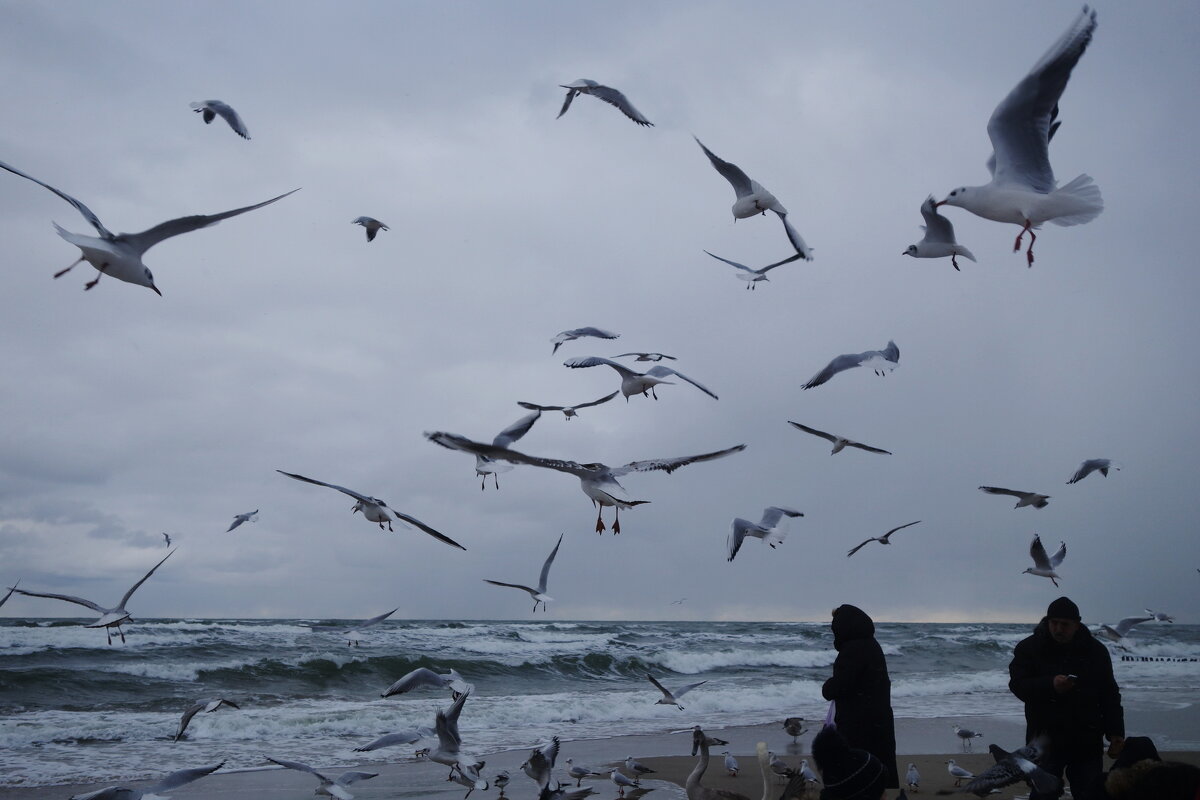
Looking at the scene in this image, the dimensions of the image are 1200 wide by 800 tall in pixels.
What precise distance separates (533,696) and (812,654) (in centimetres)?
1360

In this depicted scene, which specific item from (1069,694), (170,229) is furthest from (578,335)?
(1069,694)

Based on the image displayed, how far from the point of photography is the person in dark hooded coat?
195 inches

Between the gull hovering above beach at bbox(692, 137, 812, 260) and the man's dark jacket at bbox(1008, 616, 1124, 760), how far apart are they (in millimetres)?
4521

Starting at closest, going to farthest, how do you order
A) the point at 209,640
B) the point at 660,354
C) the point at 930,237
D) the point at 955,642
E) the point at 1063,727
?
the point at 1063,727
the point at 930,237
the point at 660,354
the point at 209,640
the point at 955,642

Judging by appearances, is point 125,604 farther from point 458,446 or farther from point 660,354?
point 458,446

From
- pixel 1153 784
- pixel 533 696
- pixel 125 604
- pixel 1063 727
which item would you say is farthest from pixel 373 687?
pixel 1153 784

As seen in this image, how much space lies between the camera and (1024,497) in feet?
33.4

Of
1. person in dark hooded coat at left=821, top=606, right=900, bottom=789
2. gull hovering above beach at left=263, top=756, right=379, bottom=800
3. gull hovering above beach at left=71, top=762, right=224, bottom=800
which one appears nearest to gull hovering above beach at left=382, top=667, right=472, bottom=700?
gull hovering above beach at left=263, top=756, right=379, bottom=800

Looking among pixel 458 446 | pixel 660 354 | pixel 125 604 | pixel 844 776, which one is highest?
pixel 660 354

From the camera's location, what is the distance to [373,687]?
54.6 feet

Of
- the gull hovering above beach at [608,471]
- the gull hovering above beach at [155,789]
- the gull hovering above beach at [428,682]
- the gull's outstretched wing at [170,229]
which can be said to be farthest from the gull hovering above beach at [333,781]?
the gull's outstretched wing at [170,229]

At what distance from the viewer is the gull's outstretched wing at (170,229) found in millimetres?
6789

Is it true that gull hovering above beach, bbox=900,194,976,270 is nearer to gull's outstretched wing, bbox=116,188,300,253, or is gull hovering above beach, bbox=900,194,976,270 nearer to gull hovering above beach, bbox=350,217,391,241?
gull's outstretched wing, bbox=116,188,300,253

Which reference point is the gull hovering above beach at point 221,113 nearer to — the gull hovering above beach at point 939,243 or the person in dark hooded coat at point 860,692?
the gull hovering above beach at point 939,243
